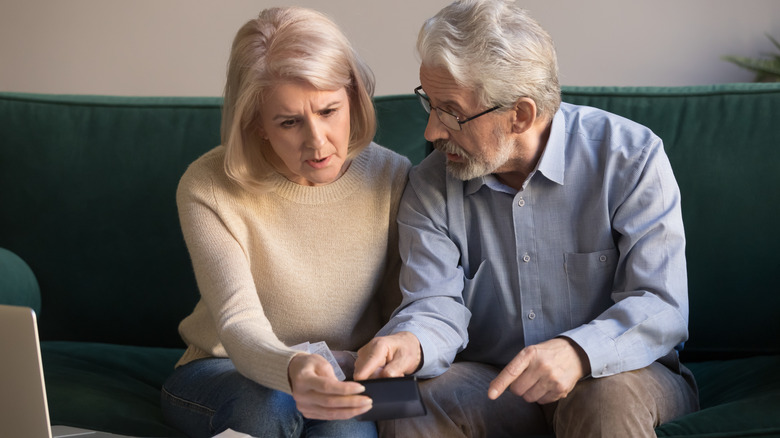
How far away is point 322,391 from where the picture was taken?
1254 mm

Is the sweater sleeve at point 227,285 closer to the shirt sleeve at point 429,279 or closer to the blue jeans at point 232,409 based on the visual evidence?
the blue jeans at point 232,409

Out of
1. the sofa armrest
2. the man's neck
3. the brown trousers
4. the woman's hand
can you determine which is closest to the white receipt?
the woman's hand

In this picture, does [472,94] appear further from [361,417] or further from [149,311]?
[149,311]

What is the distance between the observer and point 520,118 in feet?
5.21

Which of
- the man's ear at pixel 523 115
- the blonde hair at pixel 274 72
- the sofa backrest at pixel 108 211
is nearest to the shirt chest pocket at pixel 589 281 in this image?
the man's ear at pixel 523 115

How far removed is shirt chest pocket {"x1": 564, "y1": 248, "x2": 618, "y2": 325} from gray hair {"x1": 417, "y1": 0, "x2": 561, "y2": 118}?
1.07 feet

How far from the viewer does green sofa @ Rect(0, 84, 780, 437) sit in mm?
1837

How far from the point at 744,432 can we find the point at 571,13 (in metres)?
1.69

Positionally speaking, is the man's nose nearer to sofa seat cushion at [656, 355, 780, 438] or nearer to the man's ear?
the man's ear

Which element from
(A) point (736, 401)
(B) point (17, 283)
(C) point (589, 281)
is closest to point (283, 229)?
(C) point (589, 281)

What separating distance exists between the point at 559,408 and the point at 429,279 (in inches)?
13.8

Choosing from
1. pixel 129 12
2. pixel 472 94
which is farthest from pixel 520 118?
pixel 129 12

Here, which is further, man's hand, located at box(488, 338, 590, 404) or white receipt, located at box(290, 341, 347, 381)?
white receipt, located at box(290, 341, 347, 381)

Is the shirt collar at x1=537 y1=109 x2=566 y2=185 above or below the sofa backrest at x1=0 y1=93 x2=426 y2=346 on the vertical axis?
above
